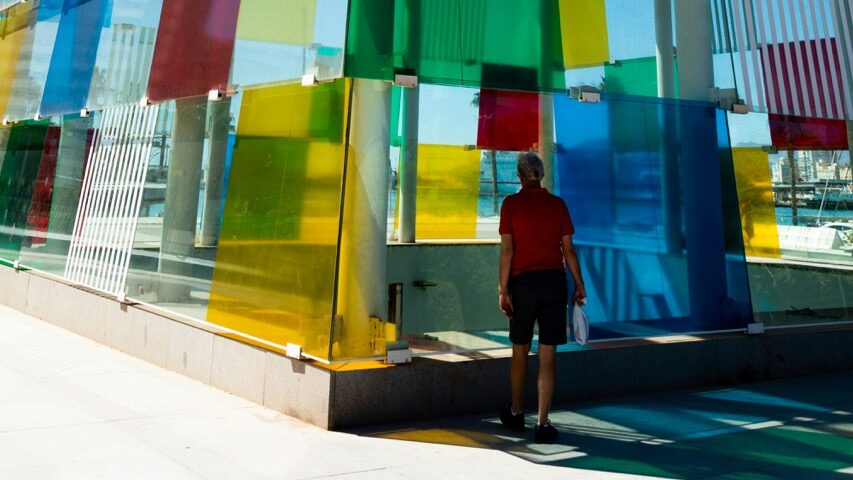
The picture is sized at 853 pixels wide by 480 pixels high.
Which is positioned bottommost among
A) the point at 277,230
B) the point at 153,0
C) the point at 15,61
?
the point at 277,230

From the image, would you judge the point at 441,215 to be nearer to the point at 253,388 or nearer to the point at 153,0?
the point at 153,0

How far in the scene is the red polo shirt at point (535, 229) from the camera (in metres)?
6.35

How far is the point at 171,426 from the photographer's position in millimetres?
6508

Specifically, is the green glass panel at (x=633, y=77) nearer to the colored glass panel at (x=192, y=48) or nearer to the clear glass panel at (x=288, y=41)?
the clear glass panel at (x=288, y=41)

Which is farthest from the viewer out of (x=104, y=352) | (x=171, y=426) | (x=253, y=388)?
(x=104, y=352)

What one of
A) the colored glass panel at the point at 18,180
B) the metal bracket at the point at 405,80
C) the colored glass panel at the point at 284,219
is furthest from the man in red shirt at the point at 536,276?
the colored glass panel at the point at 18,180

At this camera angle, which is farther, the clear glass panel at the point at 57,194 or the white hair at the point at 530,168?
the clear glass panel at the point at 57,194

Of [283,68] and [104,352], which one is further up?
[283,68]

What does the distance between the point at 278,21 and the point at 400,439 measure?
12.1ft

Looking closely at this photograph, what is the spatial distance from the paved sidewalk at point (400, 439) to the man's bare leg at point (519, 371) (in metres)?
0.27

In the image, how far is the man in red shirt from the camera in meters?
6.26

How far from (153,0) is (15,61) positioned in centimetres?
742

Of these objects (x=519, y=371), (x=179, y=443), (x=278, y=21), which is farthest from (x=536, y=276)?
(x=278, y=21)

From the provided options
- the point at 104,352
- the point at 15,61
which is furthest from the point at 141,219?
the point at 15,61
